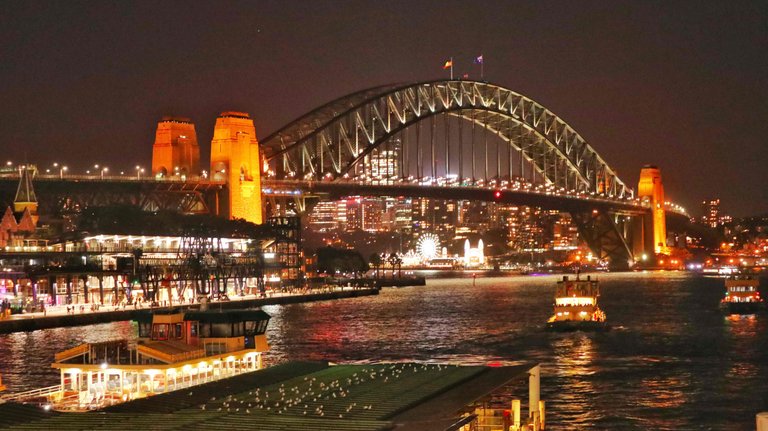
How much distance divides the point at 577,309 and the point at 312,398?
157 feet

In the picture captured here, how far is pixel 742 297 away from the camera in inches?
3396

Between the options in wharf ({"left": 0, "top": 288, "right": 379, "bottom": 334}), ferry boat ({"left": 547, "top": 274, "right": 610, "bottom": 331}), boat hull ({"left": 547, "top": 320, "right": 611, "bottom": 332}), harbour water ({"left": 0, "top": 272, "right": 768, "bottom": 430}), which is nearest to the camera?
harbour water ({"left": 0, "top": 272, "right": 768, "bottom": 430})

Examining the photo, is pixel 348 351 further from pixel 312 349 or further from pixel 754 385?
pixel 754 385

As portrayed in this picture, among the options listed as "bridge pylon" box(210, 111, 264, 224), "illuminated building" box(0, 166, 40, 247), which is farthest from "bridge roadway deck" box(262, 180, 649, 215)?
"illuminated building" box(0, 166, 40, 247)

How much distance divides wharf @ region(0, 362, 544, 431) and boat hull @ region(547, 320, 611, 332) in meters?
39.5

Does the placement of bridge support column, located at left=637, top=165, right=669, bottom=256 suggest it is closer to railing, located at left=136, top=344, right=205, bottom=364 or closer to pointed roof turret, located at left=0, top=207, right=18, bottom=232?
pointed roof turret, located at left=0, top=207, right=18, bottom=232

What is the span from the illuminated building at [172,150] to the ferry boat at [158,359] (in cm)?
9538

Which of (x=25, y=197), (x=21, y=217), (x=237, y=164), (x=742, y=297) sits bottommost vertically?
(x=742, y=297)

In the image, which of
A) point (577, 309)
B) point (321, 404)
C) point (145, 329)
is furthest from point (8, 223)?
point (321, 404)

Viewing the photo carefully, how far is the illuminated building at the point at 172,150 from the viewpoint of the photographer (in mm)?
125500

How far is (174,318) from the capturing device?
30391 millimetres

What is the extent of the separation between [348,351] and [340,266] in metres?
115

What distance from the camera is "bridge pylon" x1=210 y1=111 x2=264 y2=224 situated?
123 metres

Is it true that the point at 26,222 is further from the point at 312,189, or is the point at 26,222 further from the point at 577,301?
the point at 577,301
